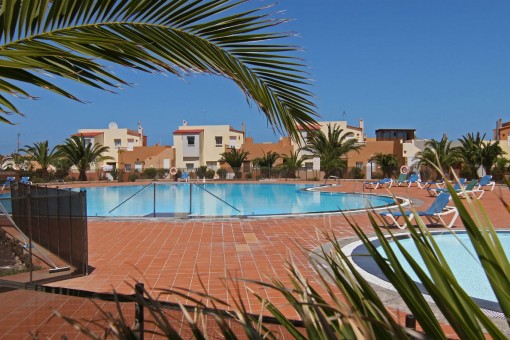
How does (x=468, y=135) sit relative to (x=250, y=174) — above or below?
above

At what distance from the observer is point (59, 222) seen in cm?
632

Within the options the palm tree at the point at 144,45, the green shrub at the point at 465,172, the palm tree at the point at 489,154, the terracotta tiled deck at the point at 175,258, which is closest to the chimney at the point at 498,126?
the green shrub at the point at 465,172

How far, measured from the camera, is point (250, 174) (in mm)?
39781

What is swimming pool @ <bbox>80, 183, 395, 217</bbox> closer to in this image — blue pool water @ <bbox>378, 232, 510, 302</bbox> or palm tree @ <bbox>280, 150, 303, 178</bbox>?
blue pool water @ <bbox>378, 232, 510, 302</bbox>

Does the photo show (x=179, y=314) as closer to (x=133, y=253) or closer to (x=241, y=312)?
(x=241, y=312)

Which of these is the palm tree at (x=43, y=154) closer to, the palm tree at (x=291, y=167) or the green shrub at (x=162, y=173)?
the green shrub at (x=162, y=173)

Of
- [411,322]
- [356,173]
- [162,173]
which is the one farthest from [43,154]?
[411,322]

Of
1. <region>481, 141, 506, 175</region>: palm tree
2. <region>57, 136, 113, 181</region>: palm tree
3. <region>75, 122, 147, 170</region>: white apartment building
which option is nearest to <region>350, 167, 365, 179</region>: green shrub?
<region>481, 141, 506, 175</region>: palm tree

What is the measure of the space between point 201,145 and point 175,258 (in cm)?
4471

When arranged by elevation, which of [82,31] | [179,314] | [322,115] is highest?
[82,31]

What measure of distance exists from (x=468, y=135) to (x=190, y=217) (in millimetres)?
30091

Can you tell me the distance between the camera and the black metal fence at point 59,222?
5770 millimetres

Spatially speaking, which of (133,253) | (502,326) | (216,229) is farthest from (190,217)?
(502,326)

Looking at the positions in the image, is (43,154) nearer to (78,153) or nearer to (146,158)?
(78,153)
